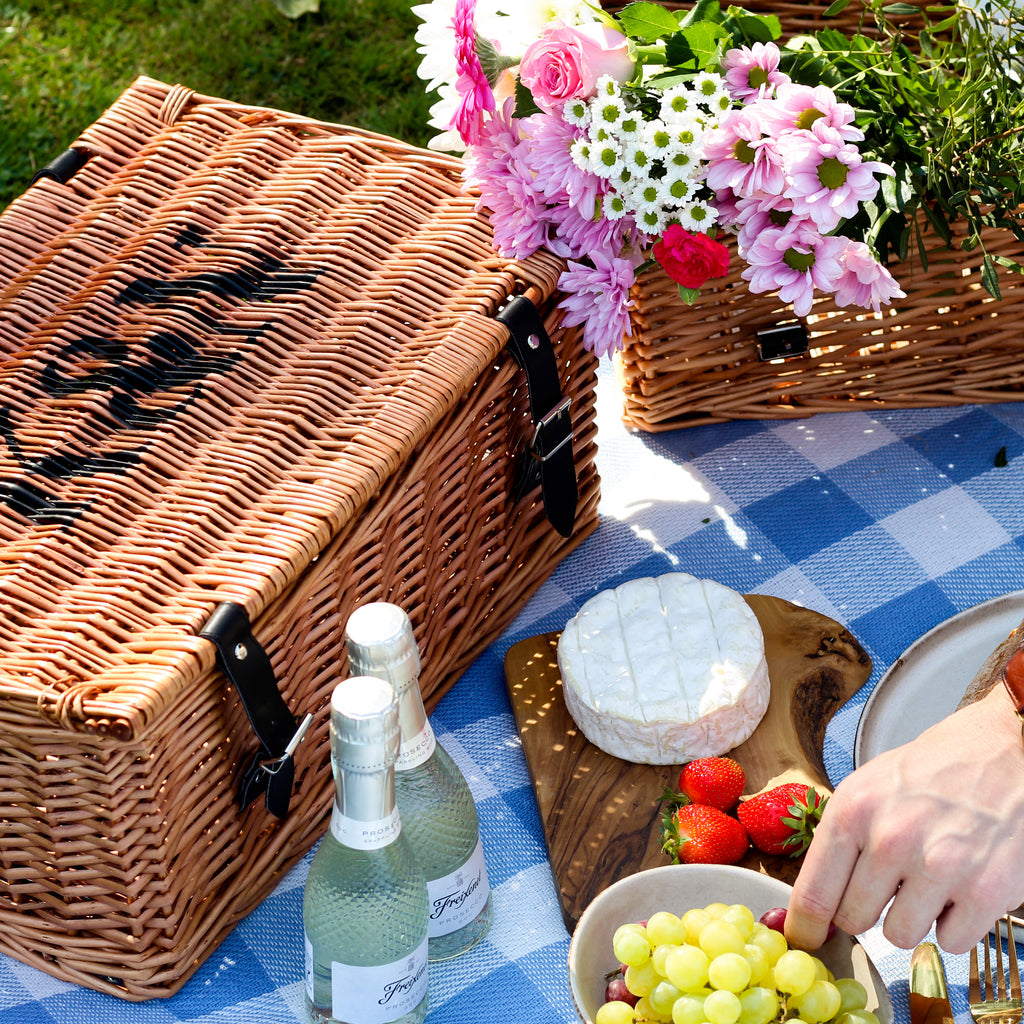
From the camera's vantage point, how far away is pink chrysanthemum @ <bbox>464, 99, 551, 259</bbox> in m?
1.25

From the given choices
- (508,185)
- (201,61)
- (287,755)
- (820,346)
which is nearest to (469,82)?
(508,185)

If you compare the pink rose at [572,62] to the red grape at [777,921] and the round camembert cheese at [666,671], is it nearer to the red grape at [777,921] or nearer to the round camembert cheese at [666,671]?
the round camembert cheese at [666,671]

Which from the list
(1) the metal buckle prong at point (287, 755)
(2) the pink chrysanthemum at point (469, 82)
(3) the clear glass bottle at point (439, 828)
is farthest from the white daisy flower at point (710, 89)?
(1) the metal buckle prong at point (287, 755)

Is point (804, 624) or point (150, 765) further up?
point (150, 765)

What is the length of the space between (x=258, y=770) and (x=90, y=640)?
192 millimetres

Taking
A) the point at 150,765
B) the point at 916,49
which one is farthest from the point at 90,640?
the point at 916,49

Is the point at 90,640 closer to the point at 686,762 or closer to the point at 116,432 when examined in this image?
the point at 116,432

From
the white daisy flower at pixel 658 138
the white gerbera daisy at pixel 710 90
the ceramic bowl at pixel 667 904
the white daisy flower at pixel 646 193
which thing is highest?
the white gerbera daisy at pixel 710 90

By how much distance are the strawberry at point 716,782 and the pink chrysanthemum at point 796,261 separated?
0.45 metres

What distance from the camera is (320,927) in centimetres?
96

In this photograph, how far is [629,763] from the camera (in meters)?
1.21

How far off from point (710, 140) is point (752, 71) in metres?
0.09

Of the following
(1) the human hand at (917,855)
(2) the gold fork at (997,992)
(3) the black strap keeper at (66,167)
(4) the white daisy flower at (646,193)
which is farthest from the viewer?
(3) the black strap keeper at (66,167)

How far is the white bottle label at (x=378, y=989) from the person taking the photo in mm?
953
